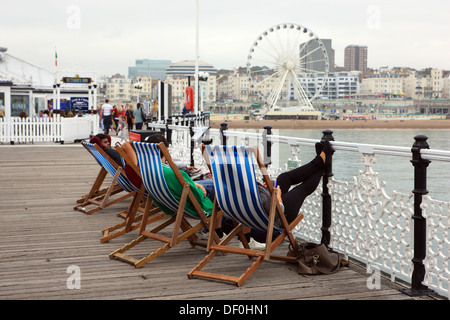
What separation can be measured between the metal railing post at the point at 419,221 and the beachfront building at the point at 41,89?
2016cm

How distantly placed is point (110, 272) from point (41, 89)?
3429cm

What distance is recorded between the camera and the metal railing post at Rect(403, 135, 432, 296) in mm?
3422

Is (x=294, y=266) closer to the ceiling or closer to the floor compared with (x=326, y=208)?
closer to the floor

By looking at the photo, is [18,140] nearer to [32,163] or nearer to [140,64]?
[32,163]

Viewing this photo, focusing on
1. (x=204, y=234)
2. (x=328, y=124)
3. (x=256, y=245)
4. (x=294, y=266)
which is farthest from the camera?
(x=328, y=124)

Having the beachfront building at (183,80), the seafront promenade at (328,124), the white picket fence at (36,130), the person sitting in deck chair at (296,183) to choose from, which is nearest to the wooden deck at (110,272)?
the person sitting in deck chair at (296,183)

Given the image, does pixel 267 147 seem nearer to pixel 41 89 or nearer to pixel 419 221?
pixel 419 221

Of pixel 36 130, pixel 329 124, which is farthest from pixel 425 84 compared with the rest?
pixel 36 130

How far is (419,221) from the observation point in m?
3.46

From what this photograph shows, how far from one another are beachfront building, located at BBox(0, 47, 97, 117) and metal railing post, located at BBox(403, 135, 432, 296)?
20.2m

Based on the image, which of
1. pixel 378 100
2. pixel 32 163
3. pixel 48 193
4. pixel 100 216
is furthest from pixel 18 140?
pixel 378 100

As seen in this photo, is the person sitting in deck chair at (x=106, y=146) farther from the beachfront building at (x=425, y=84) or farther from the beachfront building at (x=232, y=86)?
the beachfront building at (x=425, y=84)

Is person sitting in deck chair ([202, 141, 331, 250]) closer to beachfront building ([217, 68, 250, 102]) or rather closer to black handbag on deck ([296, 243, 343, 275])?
black handbag on deck ([296, 243, 343, 275])

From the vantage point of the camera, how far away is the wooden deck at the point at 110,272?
11.3 ft
